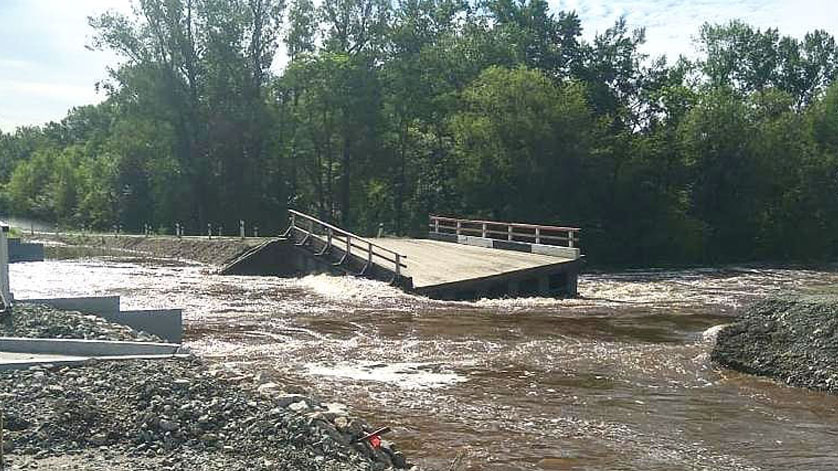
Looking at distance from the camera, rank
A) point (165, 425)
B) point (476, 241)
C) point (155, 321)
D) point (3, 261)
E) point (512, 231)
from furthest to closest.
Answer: point (476, 241) < point (512, 231) < point (155, 321) < point (3, 261) < point (165, 425)

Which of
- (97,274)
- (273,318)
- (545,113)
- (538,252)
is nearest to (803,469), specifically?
(273,318)

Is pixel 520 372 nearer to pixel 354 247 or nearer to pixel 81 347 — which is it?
pixel 81 347

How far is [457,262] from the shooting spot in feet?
85.0

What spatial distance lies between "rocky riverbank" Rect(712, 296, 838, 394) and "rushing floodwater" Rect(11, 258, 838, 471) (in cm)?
35

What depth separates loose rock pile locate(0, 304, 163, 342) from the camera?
34.0 feet

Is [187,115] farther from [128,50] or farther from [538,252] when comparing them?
[538,252]

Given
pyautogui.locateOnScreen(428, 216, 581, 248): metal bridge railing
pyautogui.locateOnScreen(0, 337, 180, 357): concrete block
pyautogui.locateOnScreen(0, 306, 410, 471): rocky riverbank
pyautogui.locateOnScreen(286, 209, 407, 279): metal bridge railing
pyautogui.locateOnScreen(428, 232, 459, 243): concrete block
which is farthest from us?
pyautogui.locateOnScreen(428, 232, 459, 243): concrete block

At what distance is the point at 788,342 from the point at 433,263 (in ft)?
46.6

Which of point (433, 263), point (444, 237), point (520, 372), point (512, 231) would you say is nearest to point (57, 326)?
point (520, 372)

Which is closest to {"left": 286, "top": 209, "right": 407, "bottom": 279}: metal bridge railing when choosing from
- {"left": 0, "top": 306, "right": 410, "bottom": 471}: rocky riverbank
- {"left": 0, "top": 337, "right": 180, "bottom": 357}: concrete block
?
{"left": 0, "top": 337, "right": 180, "bottom": 357}: concrete block

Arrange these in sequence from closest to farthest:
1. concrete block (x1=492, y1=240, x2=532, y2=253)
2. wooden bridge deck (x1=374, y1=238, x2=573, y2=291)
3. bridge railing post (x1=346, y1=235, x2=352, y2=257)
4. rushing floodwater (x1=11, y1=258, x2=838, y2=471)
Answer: rushing floodwater (x1=11, y1=258, x2=838, y2=471) < wooden bridge deck (x1=374, y1=238, x2=573, y2=291) < bridge railing post (x1=346, y1=235, x2=352, y2=257) < concrete block (x1=492, y1=240, x2=532, y2=253)

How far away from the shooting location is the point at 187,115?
1962 inches

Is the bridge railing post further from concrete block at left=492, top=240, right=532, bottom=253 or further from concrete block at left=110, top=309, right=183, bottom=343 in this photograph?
concrete block at left=110, top=309, right=183, bottom=343

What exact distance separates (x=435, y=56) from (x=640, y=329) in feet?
108
